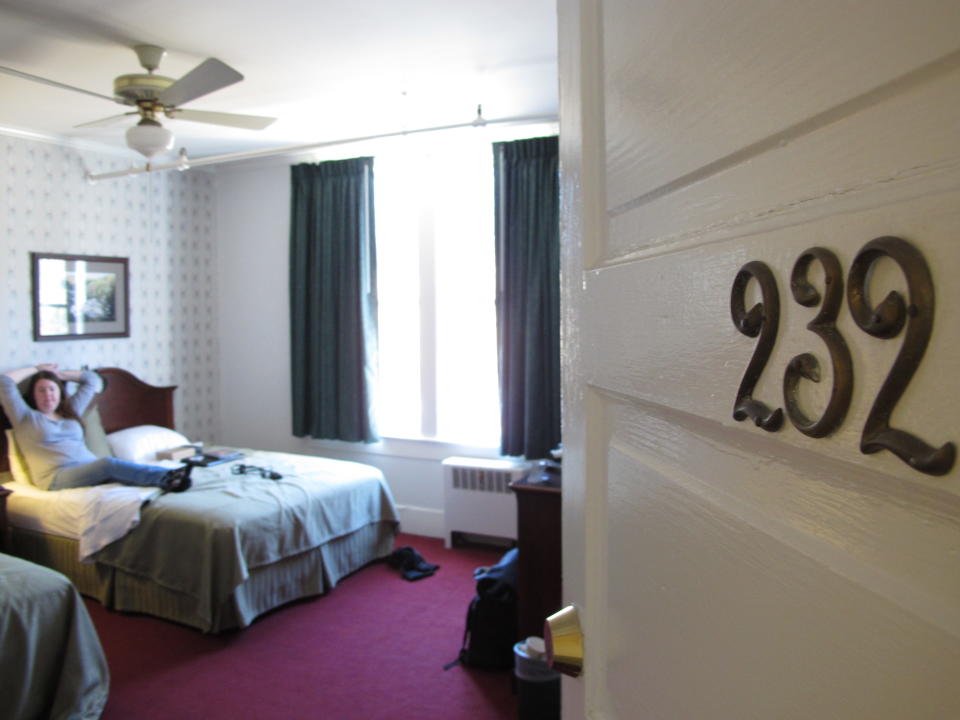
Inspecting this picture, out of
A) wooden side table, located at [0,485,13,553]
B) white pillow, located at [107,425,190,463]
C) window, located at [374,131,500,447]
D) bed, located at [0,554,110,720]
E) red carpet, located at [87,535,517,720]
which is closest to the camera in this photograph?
bed, located at [0,554,110,720]

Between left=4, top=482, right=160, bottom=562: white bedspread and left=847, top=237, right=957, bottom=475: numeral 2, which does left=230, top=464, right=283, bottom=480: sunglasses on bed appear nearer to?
left=4, top=482, right=160, bottom=562: white bedspread

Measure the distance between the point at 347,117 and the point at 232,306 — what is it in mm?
2181

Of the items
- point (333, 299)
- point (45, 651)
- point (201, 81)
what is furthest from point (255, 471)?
point (201, 81)

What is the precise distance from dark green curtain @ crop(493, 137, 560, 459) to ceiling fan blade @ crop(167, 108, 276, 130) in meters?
1.73

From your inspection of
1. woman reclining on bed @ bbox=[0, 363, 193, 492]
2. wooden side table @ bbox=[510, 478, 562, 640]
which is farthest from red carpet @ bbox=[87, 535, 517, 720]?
woman reclining on bed @ bbox=[0, 363, 193, 492]

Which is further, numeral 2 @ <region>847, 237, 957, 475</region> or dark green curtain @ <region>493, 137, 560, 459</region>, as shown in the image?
dark green curtain @ <region>493, 137, 560, 459</region>

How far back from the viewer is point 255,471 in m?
4.12

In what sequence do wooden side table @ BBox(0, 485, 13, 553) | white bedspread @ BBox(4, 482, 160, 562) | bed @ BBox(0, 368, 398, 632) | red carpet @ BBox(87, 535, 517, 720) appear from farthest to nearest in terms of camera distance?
wooden side table @ BBox(0, 485, 13, 553) < white bedspread @ BBox(4, 482, 160, 562) < bed @ BBox(0, 368, 398, 632) < red carpet @ BBox(87, 535, 517, 720)

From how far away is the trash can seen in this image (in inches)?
97.0

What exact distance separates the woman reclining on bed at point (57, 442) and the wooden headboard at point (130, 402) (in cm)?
45

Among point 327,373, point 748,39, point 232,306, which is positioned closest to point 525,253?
point 327,373

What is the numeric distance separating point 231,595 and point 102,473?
1.29 metres

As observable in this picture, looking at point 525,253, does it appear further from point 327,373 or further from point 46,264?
point 46,264

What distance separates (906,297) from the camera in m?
0.29
